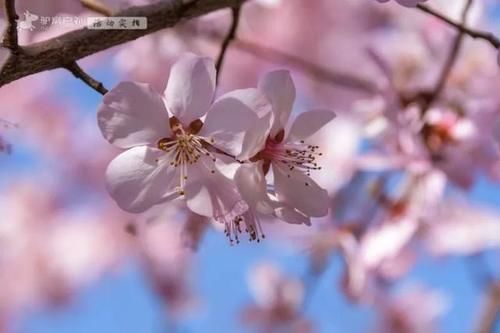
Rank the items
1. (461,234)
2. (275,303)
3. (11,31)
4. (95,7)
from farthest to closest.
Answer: (275,303) → (461,234) → (95,7) → (11,31)

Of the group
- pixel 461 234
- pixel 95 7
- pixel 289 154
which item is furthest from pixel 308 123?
pixel 461 234

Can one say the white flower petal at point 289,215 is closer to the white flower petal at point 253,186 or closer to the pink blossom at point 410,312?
the white flower petal at point 253,186

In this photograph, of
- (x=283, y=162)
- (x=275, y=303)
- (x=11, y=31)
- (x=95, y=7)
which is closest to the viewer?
(x=11, y=31)

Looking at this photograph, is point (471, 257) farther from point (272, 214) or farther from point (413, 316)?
point (272, 214)

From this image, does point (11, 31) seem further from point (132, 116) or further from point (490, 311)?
point (490, 311)

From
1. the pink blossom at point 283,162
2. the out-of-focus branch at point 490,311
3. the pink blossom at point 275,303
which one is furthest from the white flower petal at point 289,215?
the pink blossom at point 275,303

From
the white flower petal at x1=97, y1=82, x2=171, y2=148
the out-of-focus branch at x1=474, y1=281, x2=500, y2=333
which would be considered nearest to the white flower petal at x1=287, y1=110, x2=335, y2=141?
the white flower petal at x1=97, y1=82, x2=171, y2=148

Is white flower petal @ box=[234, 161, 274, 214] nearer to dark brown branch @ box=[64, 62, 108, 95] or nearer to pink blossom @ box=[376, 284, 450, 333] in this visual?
dark brown branch @ box=[64, 62, 108, 95]
